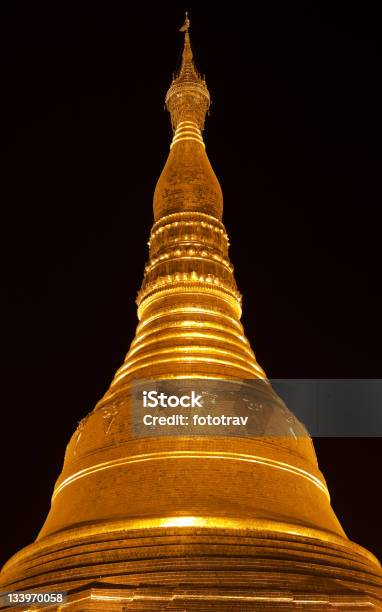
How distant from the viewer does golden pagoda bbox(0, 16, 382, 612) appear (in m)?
9.11

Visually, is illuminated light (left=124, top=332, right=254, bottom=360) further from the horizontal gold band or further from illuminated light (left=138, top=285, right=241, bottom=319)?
the horizontal gold band

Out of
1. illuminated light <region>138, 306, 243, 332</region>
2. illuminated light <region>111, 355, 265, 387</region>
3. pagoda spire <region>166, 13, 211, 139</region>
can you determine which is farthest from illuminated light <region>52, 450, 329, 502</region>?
pagoda spire <region>166, 13, 211, 139</region>

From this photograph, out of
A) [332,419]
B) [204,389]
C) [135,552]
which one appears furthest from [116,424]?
[332,419]

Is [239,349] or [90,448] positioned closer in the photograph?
[90,448]

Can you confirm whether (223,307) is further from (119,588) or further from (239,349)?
(119,588)

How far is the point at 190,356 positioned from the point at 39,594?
14.6ft

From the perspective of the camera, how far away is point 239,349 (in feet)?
42.9

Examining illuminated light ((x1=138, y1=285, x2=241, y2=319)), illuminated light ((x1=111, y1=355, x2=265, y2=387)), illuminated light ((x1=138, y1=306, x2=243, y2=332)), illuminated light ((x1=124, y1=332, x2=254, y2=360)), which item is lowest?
illuminated light ((x1=111, y1=355, x2=265, y2=387))

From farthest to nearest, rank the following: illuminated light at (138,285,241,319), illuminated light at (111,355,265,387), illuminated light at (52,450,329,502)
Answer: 1. illuminated light at (138,285,241,319)
2. illuminated light at (111,355,265,387)
3. illuminated light at (52,450,329,502)

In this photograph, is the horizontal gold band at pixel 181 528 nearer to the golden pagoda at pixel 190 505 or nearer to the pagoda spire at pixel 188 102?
the golden pagoda at pixel 190 505

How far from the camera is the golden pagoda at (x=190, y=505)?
29.9 ft

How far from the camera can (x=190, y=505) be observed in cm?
1015

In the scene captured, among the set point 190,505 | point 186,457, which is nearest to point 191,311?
point 186,457

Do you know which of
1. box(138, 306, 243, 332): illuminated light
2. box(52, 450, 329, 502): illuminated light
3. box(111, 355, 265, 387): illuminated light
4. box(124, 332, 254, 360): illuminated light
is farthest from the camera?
box(138, 306, 243, 332): illuminated light
